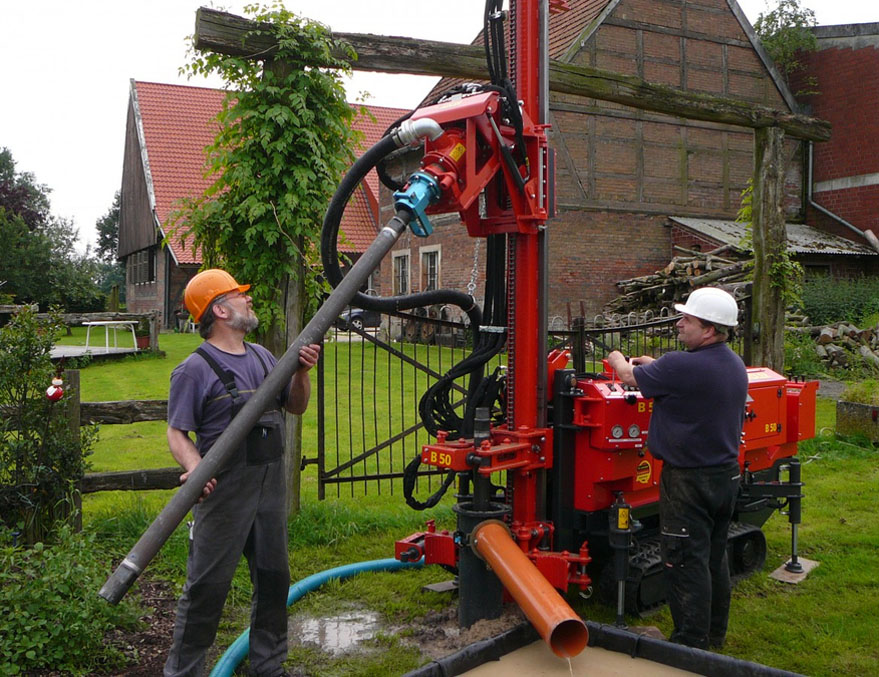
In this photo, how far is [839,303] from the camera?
17.4 metres

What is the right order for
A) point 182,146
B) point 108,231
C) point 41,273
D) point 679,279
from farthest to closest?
point 108,231, point 182,146, point 41,273, point 679,279

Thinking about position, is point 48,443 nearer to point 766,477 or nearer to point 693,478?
point 693,478

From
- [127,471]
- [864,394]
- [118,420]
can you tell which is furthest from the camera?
[864,394]

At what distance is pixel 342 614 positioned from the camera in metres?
4.94

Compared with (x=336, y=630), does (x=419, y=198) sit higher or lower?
higher

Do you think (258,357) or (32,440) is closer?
(258,357)

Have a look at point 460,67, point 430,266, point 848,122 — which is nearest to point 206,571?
point 460,67

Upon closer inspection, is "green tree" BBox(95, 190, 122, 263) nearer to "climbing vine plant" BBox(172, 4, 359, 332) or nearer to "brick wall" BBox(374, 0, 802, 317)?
"brick wall" BBox(374, 0, 802, 317)

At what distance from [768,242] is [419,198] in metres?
5.23

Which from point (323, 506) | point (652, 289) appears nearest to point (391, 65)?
point (323, 506)

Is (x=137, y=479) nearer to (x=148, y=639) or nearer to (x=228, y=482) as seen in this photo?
(x=148, y=639)

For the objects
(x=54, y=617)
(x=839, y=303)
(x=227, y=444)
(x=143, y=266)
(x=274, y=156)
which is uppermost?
(x=143, y=266)

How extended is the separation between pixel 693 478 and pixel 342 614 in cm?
215

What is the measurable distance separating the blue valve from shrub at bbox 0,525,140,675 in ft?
7.89
